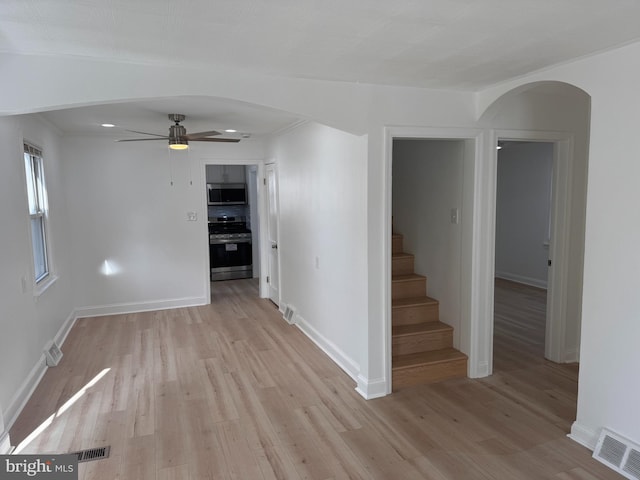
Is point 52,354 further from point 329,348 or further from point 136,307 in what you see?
point 329,348

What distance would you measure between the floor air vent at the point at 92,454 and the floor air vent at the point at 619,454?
9.70 ft

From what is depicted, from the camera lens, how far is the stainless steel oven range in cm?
801

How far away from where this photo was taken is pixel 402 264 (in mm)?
4484

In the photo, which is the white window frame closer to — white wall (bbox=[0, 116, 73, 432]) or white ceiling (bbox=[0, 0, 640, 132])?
white wall (bbox=[0, 116, 73, 432])

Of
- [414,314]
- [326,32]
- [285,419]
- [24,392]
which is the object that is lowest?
[285,419]

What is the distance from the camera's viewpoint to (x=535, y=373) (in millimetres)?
3828

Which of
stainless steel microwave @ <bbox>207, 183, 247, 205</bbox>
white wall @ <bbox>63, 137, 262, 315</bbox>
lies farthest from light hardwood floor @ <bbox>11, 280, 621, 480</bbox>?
stainless steel microwave @ <bbox>207, 183, 247, 205</bbox>

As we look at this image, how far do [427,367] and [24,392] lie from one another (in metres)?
3.19

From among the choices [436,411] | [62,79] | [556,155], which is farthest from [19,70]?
[556,155]

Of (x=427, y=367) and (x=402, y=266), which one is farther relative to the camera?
(x=402, y=266)

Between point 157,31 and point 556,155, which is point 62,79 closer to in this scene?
point 157,31

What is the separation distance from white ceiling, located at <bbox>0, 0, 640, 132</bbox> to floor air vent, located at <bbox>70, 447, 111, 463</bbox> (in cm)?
237

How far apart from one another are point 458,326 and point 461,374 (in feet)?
1.33

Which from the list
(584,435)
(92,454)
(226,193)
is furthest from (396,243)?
(226,193)
